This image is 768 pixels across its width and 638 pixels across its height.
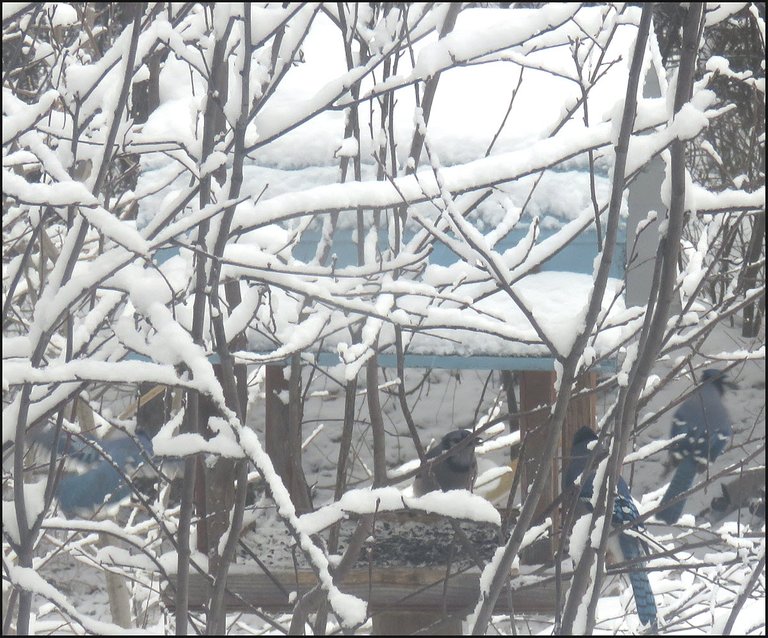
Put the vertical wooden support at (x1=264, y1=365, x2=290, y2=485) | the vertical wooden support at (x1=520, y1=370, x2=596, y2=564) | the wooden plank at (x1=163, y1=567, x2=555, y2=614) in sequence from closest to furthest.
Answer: the wooden plank at (x1=163, y1=567, x2=555, y2=614) → the vertical wooden support at (x1=264, y1=365, x2=290, y2=485) → the vertical wooden support at (x1=520, y1=370, x2=596, y2=564)

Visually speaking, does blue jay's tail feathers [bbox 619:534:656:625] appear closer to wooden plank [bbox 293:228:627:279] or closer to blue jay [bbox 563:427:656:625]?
blue jay [bbox 563:427:656:625]

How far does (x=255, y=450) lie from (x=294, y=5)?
652 millimetres

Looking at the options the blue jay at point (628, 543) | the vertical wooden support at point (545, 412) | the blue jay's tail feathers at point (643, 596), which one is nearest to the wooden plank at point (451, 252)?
the vertical wooden support at point (545, 412)

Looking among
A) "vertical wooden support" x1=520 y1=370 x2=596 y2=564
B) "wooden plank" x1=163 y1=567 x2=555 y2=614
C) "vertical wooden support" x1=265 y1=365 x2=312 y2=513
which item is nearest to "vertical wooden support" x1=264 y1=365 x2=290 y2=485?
"vertical wooden support" x1=265 y1=365 x2=312 y2=513

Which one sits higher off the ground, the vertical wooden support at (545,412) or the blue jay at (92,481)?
the vertical wooden support at (545,412)

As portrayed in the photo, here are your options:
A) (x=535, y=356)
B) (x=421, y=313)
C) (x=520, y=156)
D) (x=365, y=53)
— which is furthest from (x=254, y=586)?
(x=520, y=156)

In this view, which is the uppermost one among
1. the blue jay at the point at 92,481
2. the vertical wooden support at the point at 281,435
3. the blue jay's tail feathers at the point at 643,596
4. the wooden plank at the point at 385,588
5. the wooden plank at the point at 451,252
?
the wooden plank at the point at 451,252

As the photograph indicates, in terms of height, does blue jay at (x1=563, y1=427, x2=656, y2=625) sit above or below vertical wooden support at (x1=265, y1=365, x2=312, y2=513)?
below

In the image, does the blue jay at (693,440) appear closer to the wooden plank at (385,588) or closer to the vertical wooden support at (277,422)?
the wooden plank at (385,588)

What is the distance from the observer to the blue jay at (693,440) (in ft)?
12.5

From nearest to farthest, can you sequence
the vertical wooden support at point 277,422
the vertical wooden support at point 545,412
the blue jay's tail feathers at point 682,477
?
1. the vertical wooden support at point 277,422
2. the vertical wooden support at point 545,412
3. the blue jay's tail feathers at point 682,477

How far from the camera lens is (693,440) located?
4.17m

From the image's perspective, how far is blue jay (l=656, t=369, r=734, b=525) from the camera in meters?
3.81

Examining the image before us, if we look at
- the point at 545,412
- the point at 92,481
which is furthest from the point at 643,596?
the point at 92,481
